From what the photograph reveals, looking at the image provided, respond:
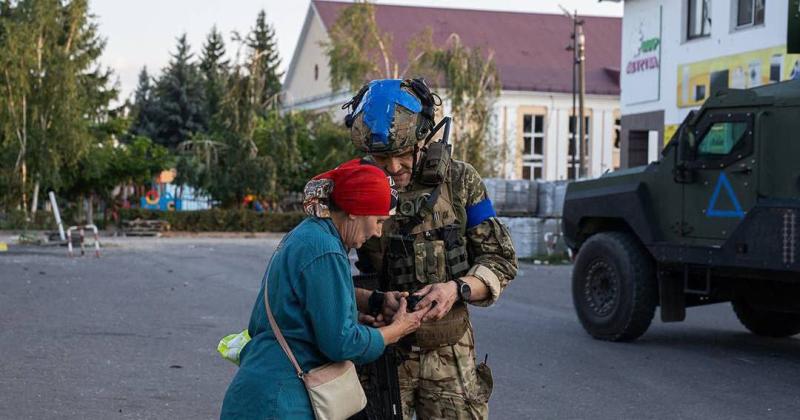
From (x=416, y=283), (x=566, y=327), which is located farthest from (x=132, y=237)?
(x=416, y=283)

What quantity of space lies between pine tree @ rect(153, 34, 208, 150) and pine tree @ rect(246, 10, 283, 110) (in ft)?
13.6

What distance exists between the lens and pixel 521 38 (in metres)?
63.5

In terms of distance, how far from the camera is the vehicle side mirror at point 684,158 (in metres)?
10.9

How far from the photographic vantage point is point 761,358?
10.6 metres

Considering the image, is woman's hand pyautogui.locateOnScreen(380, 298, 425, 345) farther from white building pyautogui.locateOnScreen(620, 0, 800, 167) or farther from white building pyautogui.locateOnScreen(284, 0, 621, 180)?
white building pyautogui.locateOnScreen(284, 0, 621, 180)

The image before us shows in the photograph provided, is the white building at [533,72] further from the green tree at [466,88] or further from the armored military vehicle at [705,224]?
the armored military vehicle at [705,224]

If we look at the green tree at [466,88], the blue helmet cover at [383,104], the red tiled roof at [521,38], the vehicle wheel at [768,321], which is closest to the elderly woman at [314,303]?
the blue helmet cover at [383,104]

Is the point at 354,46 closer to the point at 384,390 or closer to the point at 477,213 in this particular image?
the point at 477,213

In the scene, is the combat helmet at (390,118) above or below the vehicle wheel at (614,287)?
above

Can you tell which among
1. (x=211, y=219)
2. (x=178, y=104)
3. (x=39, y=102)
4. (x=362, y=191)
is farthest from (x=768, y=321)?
(x=178, y=104)

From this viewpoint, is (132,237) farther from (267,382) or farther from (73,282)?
(267,382)

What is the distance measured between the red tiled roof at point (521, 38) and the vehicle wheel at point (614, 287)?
1859 inches

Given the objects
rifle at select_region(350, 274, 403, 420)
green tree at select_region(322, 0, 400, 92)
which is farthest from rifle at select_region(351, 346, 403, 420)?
green tree at select_region(322, 0, 400, 92)

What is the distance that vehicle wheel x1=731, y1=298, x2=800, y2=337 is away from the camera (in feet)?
39.8
